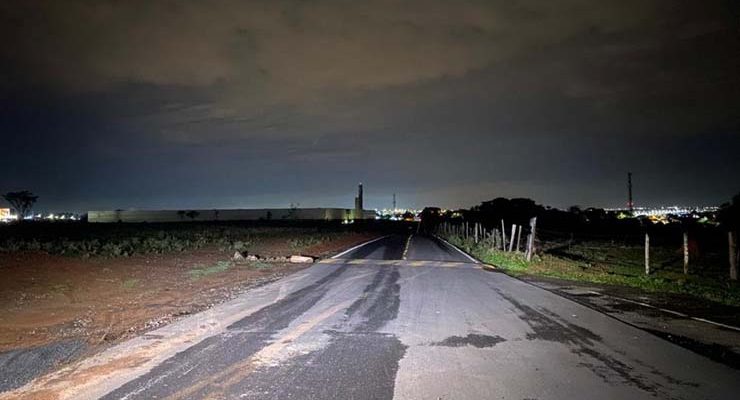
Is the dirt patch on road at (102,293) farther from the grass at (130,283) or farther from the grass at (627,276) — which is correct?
the grass at (627,276)

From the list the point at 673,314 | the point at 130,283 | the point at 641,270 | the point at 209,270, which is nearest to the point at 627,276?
the point at 641,270

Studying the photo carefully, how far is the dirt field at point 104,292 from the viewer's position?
8672mm

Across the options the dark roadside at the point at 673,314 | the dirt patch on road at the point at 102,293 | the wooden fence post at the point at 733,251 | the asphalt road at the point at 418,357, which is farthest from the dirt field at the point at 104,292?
the wooden fence post at the point at 733,251

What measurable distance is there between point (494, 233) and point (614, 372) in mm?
24261

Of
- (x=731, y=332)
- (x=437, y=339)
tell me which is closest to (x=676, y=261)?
(x=731, y=332)

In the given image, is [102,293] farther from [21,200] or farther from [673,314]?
[21,200]

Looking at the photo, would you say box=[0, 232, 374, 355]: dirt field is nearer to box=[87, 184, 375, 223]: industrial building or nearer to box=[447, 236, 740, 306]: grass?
box=[447, 236, 740, 306]: grass

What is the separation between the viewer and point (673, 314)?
10.5 metres

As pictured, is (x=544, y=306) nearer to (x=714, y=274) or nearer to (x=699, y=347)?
(x=699, y=347)

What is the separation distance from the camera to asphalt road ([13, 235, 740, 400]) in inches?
222

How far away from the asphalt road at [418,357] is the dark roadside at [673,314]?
42cm

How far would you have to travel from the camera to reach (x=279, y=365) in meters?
6.47

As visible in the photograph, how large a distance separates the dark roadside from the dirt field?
870 cm

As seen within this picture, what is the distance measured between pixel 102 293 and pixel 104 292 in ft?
0.47
